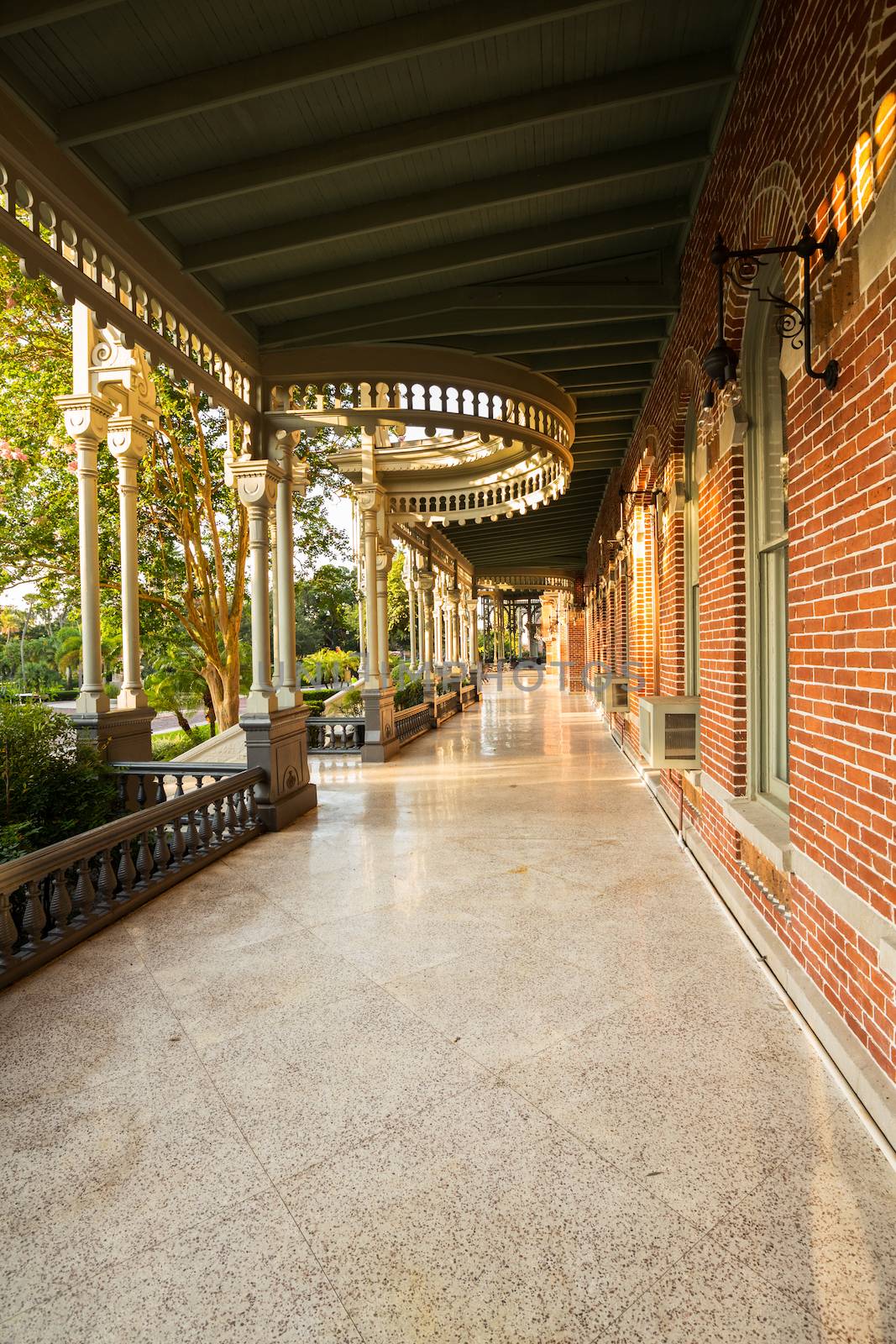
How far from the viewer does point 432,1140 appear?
2391mm

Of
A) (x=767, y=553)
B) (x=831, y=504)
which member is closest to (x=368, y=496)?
(x=767, y=553)

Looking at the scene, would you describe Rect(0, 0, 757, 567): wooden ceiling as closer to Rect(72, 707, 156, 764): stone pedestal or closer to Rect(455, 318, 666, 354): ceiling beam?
Rect(455, 318, 666, 354): ceiling beam

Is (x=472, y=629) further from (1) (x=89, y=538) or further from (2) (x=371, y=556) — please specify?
(1) (x=89, y=538)

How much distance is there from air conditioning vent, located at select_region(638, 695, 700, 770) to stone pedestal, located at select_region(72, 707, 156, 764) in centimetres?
468

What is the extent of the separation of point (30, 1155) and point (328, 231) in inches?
208

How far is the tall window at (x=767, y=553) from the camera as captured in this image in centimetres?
397

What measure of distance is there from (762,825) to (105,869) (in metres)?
3.84

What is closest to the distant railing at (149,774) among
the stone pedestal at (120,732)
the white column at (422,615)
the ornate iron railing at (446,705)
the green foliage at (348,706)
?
the stone pedestal at (120,732)

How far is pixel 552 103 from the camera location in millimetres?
4117

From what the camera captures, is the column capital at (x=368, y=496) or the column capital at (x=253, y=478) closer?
the column capital at (x=253, y=478)

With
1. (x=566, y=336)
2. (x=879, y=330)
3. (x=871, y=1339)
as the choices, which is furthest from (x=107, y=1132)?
(x=566, y=336)

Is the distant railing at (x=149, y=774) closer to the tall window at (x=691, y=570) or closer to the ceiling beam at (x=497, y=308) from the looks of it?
the ceiling beam at (x=497, y=308)

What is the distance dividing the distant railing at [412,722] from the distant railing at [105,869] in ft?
21.1

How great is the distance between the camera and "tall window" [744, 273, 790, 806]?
397cm
